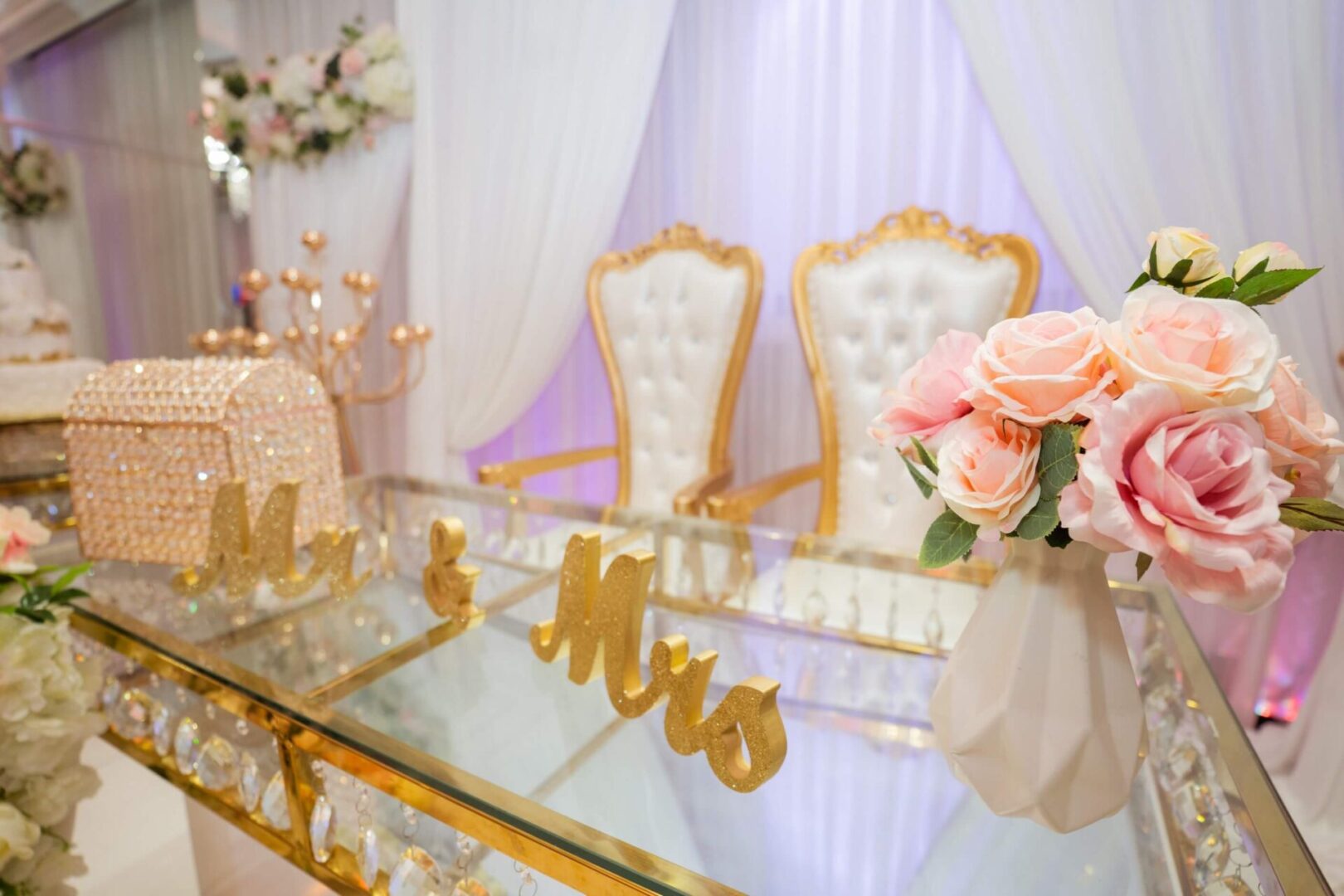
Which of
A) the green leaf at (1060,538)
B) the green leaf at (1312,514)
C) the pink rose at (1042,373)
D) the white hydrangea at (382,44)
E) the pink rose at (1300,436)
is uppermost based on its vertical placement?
the white hydrangea at (382,44)

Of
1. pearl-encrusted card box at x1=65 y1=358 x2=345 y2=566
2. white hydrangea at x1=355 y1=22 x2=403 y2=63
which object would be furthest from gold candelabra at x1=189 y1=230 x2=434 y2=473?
pearl-encrusted card box at x1=65 y1=358 x2=345 y2=566

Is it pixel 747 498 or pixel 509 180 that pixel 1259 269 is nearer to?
pixel 747 498

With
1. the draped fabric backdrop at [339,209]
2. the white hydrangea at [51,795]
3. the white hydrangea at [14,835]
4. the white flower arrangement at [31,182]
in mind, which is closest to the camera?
the white hydrangea at [14,835]

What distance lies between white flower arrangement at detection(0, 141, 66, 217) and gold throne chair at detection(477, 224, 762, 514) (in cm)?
313

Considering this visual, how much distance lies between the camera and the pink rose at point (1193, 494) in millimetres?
385

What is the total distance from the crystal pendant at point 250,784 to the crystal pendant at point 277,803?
2cm

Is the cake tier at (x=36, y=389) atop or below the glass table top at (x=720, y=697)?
atop

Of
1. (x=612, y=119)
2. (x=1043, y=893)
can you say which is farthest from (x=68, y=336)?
(x=1043, y=893)

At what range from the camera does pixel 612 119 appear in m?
2.32

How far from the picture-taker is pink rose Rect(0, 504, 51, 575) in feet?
2.44

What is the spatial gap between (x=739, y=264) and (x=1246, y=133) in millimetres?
1154

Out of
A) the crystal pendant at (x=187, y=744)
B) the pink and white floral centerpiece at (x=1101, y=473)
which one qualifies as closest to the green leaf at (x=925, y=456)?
the pink and white floral centerpiece at (x=1101, y=473)

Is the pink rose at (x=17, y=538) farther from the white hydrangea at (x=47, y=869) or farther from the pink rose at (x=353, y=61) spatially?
the pink rose at (x=353, y=61)

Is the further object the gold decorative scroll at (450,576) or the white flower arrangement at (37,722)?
the gold decorative scroll at (450,576)
